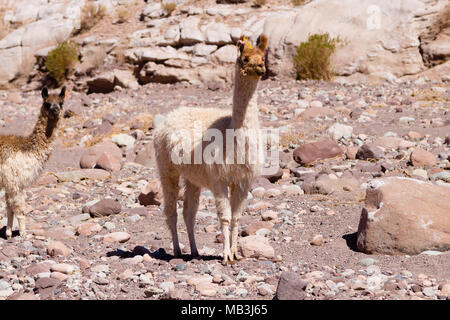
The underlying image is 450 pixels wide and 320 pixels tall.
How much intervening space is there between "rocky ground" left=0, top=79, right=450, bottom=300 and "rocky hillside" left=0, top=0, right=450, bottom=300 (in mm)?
33

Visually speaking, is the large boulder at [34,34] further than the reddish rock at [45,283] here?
Yes

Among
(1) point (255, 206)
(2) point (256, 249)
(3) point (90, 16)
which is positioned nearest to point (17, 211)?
(2) point (256, 249)

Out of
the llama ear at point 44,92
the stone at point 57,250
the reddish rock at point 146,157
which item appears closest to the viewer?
the stone at point 57,250

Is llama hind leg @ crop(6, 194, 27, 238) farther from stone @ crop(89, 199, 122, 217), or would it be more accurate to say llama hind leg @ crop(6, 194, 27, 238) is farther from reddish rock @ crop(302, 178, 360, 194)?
reddish rock @ crop(302, 178, 360, 194)

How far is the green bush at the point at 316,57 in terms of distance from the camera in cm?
1698

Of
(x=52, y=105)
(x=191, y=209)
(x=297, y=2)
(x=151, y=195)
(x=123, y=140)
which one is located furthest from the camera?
(x=297, y=2)

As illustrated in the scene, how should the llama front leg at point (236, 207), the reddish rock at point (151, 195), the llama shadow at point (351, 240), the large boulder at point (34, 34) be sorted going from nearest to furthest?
the llama front leg at point (236, 207)
the llama shadow at point (351, 240)
the reddish rock at point (151, 195)
the large boulder at point (34, 34)

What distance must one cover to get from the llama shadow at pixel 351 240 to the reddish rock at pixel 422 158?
364cm

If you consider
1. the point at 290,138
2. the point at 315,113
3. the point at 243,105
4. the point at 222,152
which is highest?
the point at 243,105

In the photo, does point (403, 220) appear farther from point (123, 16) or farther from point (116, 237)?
point (123, 16)

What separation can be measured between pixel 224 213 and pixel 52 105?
3264 mm

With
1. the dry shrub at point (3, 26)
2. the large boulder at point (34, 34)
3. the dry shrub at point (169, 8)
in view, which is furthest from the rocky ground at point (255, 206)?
the dry shrub at point (3, 26)

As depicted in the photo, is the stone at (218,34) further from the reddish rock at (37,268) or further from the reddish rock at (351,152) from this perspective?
the reddish rock at (37,268)

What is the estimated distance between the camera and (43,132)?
26.3ft
